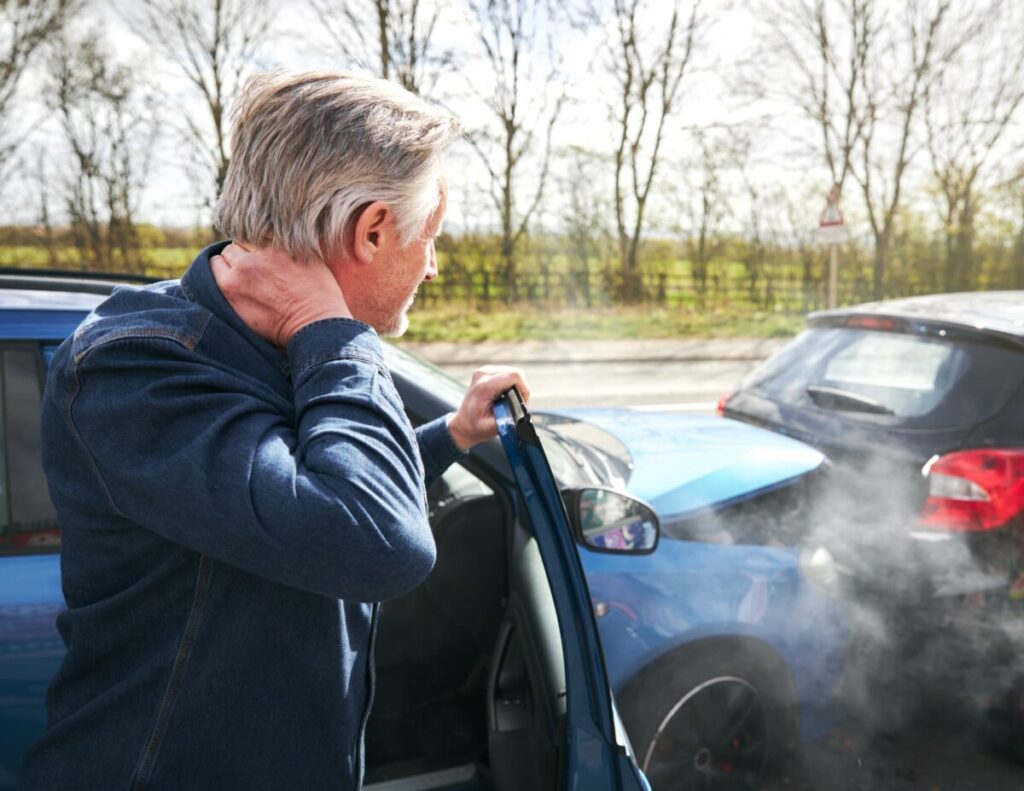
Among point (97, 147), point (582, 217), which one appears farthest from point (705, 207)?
point (97, 147)

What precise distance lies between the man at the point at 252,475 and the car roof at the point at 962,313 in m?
2.75

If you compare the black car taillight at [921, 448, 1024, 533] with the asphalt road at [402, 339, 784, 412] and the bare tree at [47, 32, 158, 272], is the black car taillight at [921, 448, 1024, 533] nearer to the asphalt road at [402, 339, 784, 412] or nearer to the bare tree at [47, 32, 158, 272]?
the asphalt road at [402, 339, 784, 412]

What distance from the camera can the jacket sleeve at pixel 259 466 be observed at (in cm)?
93

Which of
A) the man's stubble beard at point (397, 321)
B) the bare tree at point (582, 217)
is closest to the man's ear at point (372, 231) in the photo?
the man's stubble beard at point (397, 321)

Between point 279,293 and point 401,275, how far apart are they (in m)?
0.18

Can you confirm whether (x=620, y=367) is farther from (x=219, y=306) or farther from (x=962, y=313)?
(x=219, y=306)

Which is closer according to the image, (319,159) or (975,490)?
(319,159)

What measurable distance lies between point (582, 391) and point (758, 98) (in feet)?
42.9

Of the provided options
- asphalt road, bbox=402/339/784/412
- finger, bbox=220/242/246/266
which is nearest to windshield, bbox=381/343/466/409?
finger, bbox=220/242/246/266

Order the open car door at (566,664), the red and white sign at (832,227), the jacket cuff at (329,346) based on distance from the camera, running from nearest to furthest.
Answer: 1. the jacket cuff at (329,346)
2. the open car door at (566,664)
3. the red and white sign at (832,227)

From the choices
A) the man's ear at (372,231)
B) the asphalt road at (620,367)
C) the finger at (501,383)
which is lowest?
the asphalt road at (620,367)

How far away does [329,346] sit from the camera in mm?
1032

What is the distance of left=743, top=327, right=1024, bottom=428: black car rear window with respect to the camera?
3068 mm

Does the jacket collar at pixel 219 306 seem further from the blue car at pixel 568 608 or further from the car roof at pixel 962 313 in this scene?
the car roof at pixel 962 313
